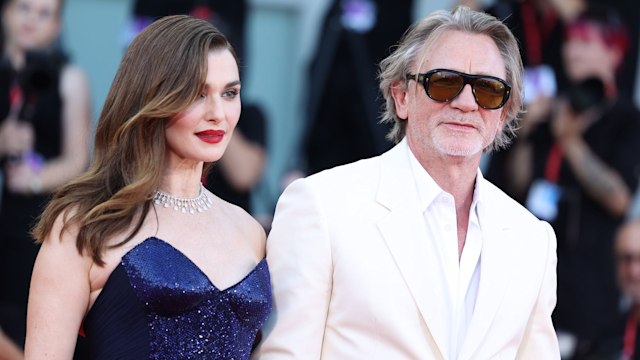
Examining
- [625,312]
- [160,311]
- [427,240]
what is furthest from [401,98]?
[625,312]

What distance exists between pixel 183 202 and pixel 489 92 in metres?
0.87

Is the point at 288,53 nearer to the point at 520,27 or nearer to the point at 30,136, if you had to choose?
the point at 520,27

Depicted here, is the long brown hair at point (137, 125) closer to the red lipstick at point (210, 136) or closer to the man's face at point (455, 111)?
the red lipstick at point (210, 136)

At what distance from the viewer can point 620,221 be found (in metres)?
6.40

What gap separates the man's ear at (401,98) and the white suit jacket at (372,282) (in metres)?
0.23

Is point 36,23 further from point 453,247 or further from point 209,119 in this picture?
point 453,247

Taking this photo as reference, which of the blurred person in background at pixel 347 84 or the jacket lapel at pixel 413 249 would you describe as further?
the blurred person in background at pixel 347 84

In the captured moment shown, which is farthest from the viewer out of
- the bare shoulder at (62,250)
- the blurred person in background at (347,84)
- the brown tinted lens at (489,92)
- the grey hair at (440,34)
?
the blurred person in background at (347,84)

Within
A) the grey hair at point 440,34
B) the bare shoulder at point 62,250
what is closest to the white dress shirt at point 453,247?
the grey hair at point 440,34

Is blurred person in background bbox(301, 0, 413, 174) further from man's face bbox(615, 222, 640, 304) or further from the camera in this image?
man's face bbox(615, 222, 640, 304)

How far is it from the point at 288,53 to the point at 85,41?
54.2 inches

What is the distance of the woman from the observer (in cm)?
291

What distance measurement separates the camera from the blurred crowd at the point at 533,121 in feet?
19.5

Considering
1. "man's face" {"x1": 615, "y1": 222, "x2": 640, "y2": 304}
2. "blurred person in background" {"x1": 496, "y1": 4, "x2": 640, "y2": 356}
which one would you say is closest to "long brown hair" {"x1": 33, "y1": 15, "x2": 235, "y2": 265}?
"blurred person in background" {"x1": 496, "y1": 4, "x2": 640, "y2": 356}
